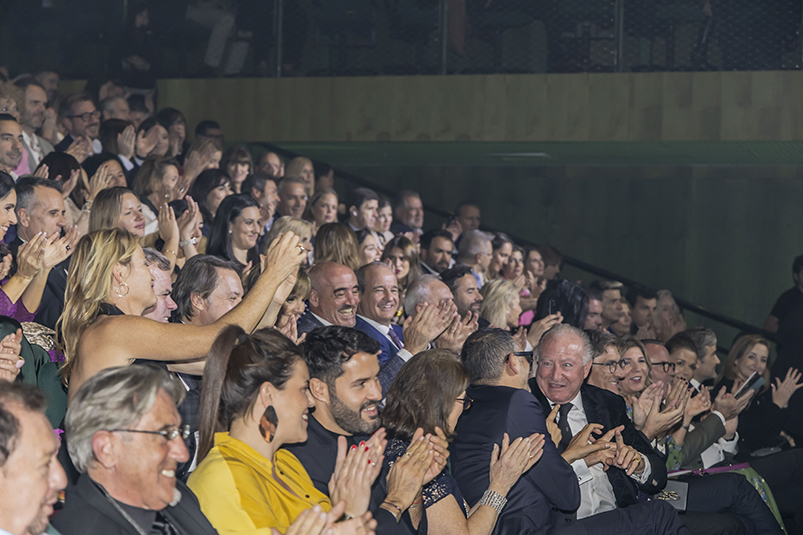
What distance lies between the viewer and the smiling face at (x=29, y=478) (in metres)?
1.69

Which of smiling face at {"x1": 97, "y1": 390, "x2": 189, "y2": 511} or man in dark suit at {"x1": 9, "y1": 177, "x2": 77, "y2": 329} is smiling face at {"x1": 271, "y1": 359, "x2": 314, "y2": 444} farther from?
man in dark suit at {"x1": 9, "y1": 177, "x2": 77, "y2": 329}

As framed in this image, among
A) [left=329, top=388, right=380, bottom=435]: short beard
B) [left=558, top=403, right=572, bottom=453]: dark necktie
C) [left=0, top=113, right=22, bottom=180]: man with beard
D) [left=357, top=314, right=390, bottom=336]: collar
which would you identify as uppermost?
[left=0, top=113, right=22, bottom=180]: man with beard

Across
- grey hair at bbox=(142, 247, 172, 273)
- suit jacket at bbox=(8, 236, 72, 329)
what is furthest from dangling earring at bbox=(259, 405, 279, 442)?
suit jacket at bbox=(8, 236, 72, 329)

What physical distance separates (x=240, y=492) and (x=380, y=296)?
241cm

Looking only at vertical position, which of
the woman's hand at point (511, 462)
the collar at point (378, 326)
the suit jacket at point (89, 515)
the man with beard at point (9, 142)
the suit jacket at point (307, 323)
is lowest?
the woman's hand at point (511, 462)

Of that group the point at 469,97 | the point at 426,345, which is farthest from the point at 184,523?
the point at 469,97

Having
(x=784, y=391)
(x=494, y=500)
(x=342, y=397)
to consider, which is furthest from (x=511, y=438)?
(x=784, y=391)

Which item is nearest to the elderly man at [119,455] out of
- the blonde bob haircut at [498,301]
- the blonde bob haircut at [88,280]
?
the blonde bob haircut at [88,280]

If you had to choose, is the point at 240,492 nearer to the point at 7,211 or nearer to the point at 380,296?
the point at 7,211

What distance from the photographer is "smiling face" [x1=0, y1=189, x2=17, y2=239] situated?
153 inches

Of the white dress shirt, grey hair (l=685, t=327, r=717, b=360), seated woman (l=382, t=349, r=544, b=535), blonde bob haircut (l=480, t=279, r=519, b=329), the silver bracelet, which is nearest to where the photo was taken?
seated woman (l=382, t=349, r=544, b=535)

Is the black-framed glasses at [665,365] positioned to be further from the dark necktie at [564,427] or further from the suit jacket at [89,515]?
the suit jacket at [89,515]

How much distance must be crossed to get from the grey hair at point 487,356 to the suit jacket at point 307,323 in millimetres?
872

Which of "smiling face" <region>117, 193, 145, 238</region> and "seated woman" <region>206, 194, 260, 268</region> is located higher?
"smiling face" <region>117, 193, 145, 238</region>
